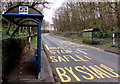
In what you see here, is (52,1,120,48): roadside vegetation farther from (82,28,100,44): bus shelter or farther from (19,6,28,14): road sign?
(19,6,28,14): road sign

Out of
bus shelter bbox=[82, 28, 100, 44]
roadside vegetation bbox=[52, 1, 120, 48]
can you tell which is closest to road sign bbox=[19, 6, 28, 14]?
roadside vegetation bbox=[52, 1, 120, 48]

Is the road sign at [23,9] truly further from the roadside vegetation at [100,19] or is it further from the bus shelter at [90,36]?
the bus shelter at [90,36]

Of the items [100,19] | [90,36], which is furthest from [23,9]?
[100,19]

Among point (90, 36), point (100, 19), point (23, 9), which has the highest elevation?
point (100, 19)

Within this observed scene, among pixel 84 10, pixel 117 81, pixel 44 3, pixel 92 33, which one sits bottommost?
pixel 117 81

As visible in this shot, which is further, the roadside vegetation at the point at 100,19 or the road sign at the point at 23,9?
the roadside vegetation at the point at 100,19

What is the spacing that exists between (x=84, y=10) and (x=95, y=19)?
5396mm

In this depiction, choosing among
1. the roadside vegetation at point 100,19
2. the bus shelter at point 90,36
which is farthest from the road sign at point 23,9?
the bus shelter at point 90,36

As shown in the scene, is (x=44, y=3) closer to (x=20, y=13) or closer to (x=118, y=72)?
(x=20, y=13)

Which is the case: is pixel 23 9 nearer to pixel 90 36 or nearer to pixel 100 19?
pixel 90 36

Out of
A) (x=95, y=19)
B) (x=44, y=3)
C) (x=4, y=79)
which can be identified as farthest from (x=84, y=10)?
(x=4, y=79)

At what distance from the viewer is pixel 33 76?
236 inches

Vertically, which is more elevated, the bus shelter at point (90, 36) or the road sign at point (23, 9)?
the road sign at point (23, 9)

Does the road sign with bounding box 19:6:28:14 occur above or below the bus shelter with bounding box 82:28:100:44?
above
